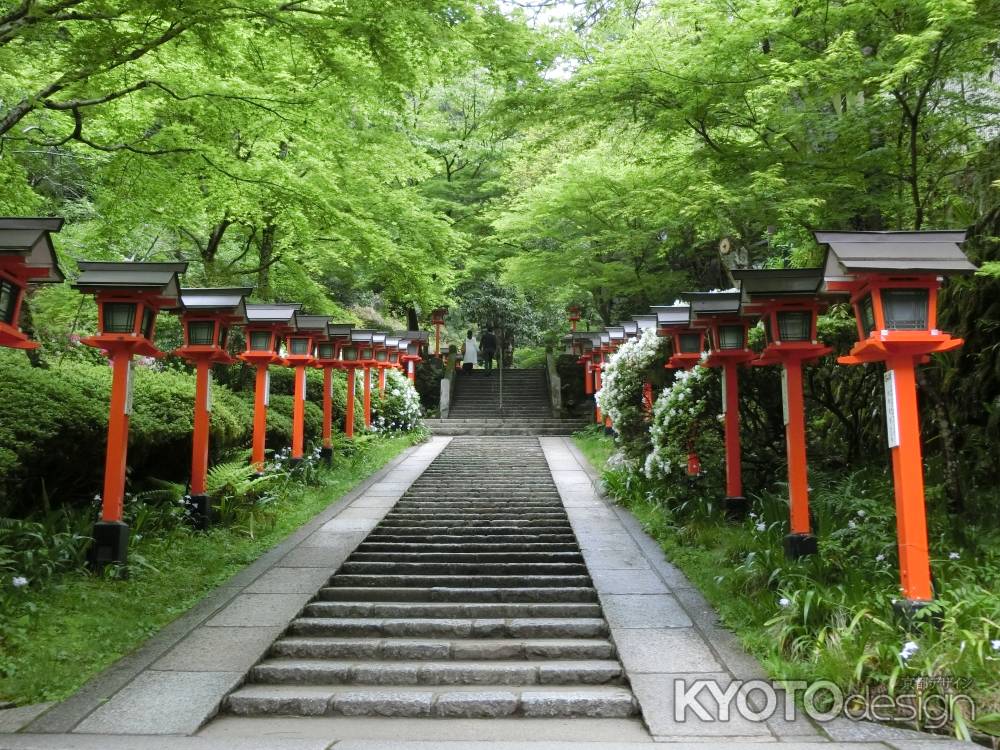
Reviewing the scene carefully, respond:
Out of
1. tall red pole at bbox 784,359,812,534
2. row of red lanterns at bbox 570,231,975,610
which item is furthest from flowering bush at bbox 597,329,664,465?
row of red lanterns at bbox 570,231,975,610

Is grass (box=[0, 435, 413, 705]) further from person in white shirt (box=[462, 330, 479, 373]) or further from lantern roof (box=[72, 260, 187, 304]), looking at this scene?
person in white shirt (box=[462, 330, 479, 373])

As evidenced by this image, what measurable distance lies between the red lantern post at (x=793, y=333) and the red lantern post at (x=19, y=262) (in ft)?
19.5

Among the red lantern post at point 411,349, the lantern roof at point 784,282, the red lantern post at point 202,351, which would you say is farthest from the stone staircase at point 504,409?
the lantern roof at point 784,282

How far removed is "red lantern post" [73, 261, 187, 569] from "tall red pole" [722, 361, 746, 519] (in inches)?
254

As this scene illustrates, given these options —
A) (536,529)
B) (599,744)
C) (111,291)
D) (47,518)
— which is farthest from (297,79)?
(599,744)

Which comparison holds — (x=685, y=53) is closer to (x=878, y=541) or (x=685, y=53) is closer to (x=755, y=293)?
(x=755, y=293)

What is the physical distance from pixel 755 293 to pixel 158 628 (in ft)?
19.9

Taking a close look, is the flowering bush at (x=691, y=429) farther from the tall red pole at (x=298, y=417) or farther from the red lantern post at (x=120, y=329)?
the red lantern post at (x=120, y=329)

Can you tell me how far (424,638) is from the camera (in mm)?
5922

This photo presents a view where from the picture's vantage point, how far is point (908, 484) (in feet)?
16.4

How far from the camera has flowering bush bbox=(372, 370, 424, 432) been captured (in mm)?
19281

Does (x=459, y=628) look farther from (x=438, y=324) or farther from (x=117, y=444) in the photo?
(x=438, y=324)

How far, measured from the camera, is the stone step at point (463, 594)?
6.70m

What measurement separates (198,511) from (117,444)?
196 centimetres
